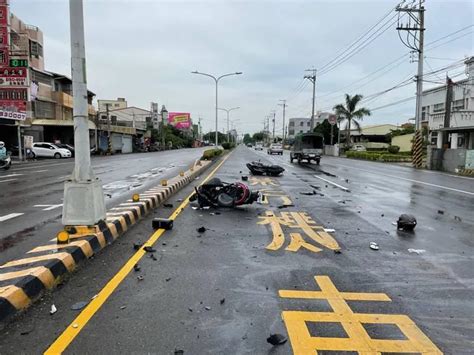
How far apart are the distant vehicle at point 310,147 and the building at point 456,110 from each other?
9.60 metres

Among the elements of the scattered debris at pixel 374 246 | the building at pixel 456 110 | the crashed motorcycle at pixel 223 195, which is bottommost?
the scattered debris at pixel 374 246

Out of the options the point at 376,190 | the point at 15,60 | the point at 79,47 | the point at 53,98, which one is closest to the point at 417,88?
the point at 376,190

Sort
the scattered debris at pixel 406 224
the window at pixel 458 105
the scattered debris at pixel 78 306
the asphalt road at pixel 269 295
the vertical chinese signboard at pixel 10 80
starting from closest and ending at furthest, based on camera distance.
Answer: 1. the asphalt road at pixel 269 295
2. the scattered debris at pixel 78 306
3. the scattered debris at pixel 406 224
4. the vertical chinese signboard at pixel 10 80
5. the window at pixel 458 105

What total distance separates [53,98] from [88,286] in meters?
49.7

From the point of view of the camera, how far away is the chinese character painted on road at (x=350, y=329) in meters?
3.47

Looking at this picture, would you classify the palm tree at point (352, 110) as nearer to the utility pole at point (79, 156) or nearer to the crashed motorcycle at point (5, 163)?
the crashed motorcycle at point (5, 163)

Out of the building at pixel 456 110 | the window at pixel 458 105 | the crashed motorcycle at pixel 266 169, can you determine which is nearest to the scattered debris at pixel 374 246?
the crashed motorcycle at pixel 266 169

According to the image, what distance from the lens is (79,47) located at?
6.75 meters

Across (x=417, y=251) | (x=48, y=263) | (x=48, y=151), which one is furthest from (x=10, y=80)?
(x=417, y=251)

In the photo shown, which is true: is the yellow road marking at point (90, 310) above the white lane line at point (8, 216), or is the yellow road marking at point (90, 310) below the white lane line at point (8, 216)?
above

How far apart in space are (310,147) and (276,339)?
32.3 meters

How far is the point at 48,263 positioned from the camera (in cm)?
513

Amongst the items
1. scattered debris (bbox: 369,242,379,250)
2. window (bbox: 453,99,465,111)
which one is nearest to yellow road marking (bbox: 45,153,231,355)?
scattered debris (bbox: 369,242,379,250)

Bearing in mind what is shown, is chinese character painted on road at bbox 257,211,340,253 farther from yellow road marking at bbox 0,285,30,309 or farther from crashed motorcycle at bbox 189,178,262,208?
yellow road marking at bbox 0,285,30,309
